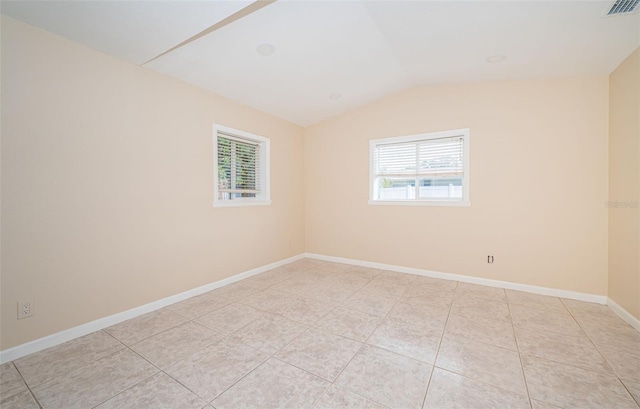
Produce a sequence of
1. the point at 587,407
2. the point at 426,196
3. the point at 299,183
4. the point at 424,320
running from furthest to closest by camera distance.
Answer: the point at 299,183 < the point at 426,196 < the point at 424,320 < the point at 587,407

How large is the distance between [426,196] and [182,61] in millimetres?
3583

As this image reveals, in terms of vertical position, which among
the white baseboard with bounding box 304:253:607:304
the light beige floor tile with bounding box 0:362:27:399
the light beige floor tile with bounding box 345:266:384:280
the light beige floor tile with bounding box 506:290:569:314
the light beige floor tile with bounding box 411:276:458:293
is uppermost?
the white baseboard with bounding box 304:253:607:304

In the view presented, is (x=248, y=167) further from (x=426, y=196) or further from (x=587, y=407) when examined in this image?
(x=587, y=407)

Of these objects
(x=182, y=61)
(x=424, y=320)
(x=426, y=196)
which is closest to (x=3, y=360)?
(x=182, y=61)

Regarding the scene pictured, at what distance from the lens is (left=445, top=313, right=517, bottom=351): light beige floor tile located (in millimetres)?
2123

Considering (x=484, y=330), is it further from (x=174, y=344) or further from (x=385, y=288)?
(x=174, y=344)

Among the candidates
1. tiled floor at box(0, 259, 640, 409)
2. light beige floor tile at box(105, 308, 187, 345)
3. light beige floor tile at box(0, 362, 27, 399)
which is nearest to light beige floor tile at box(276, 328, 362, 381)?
tiled floor at box(0, 259, 640, 409)

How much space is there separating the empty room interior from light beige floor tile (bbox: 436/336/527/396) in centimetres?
2

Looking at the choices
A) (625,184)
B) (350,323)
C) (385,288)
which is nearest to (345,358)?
(350,323)

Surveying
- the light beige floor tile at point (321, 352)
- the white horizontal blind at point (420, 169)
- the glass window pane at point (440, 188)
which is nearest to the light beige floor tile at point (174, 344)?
the light beige floor tile at point (321, 352)

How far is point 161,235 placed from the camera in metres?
2.76

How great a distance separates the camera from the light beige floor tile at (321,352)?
5.86 feet

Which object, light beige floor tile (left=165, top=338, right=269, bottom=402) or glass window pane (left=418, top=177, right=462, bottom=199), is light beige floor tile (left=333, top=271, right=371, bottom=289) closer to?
glass window pane (left=418, top=177, right=462, bottom=199)

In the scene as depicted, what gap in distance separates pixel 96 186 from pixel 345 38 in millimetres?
2733
